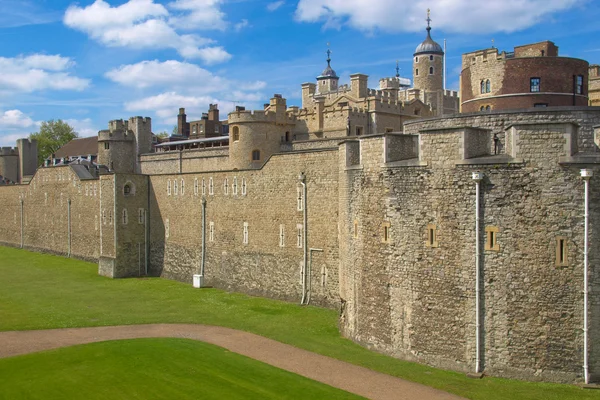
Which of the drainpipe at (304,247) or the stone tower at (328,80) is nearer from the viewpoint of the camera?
the drainpipe at (304,247)

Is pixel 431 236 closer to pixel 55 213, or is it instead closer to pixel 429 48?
pixel 55 213

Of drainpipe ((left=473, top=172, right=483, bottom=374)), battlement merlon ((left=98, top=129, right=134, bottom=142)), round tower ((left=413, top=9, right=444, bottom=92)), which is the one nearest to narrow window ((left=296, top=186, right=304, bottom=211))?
drainpipe ((left=473, top=172, right=483, bottom=374))

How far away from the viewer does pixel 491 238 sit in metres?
16.6

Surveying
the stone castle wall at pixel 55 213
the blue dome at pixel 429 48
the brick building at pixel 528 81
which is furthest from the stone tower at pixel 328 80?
the brick building at pixel 528 81

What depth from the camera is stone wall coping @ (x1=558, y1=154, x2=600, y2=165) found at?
15.7 m

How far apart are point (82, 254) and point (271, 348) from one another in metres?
30.7

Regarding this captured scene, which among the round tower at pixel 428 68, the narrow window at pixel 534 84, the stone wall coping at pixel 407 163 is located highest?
the round tower at pixel 428 68

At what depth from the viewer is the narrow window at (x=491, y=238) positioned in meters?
16.6

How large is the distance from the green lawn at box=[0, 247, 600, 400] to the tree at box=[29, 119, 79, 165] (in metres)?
62.1

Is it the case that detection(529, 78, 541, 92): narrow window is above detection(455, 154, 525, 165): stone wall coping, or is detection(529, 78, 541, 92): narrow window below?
above

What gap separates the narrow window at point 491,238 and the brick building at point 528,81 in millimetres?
6855

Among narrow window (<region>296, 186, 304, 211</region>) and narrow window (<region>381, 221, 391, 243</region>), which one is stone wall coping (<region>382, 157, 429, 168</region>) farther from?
narrow window (<region>296, 186, 304, 211</region>)

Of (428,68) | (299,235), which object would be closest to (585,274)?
(299,235)

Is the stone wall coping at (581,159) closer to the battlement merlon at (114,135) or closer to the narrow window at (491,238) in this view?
the narrow window at (491,238)
